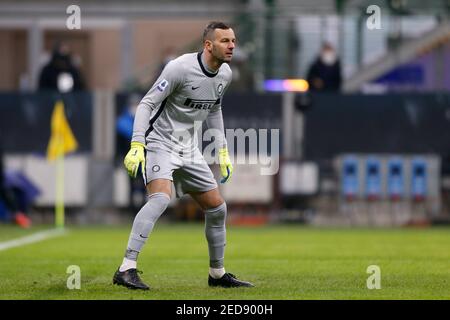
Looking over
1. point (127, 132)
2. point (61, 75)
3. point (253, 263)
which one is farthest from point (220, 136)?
point (61, 75)

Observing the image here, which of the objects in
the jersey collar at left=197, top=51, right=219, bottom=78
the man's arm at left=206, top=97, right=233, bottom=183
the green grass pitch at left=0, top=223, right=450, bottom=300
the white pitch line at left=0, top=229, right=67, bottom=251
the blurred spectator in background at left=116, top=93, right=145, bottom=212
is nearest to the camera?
the green grass pitch at left=0, top=223, right=450, bottom=300

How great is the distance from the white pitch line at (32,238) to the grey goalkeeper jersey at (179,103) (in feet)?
18.1

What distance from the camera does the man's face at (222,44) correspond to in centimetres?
984

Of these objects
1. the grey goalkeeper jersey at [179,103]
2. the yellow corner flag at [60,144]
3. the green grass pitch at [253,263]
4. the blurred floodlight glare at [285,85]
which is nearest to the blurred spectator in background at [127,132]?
the yellow corner flag at [60,144]

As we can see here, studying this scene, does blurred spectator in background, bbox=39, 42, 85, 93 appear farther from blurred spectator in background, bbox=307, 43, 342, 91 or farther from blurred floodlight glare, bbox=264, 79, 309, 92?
blurred spectator in background, bbox=307, 43, 342, 91

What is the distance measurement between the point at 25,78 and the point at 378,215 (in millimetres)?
9002

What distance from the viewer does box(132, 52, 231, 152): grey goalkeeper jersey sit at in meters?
9.80

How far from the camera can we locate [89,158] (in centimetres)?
2217

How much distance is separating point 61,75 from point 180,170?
43.9 feet

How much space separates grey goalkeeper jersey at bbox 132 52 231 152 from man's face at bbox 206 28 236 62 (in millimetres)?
213

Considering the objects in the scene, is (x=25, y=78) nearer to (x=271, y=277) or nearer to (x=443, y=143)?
(x=443, y=143)

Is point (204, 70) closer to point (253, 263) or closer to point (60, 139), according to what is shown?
point (253, 263)

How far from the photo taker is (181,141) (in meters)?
10.1

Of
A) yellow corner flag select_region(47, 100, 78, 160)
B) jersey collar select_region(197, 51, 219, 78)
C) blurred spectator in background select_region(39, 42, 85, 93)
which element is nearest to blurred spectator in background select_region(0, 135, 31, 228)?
yellow corner flag select_region(47, 100, 78, 160)
